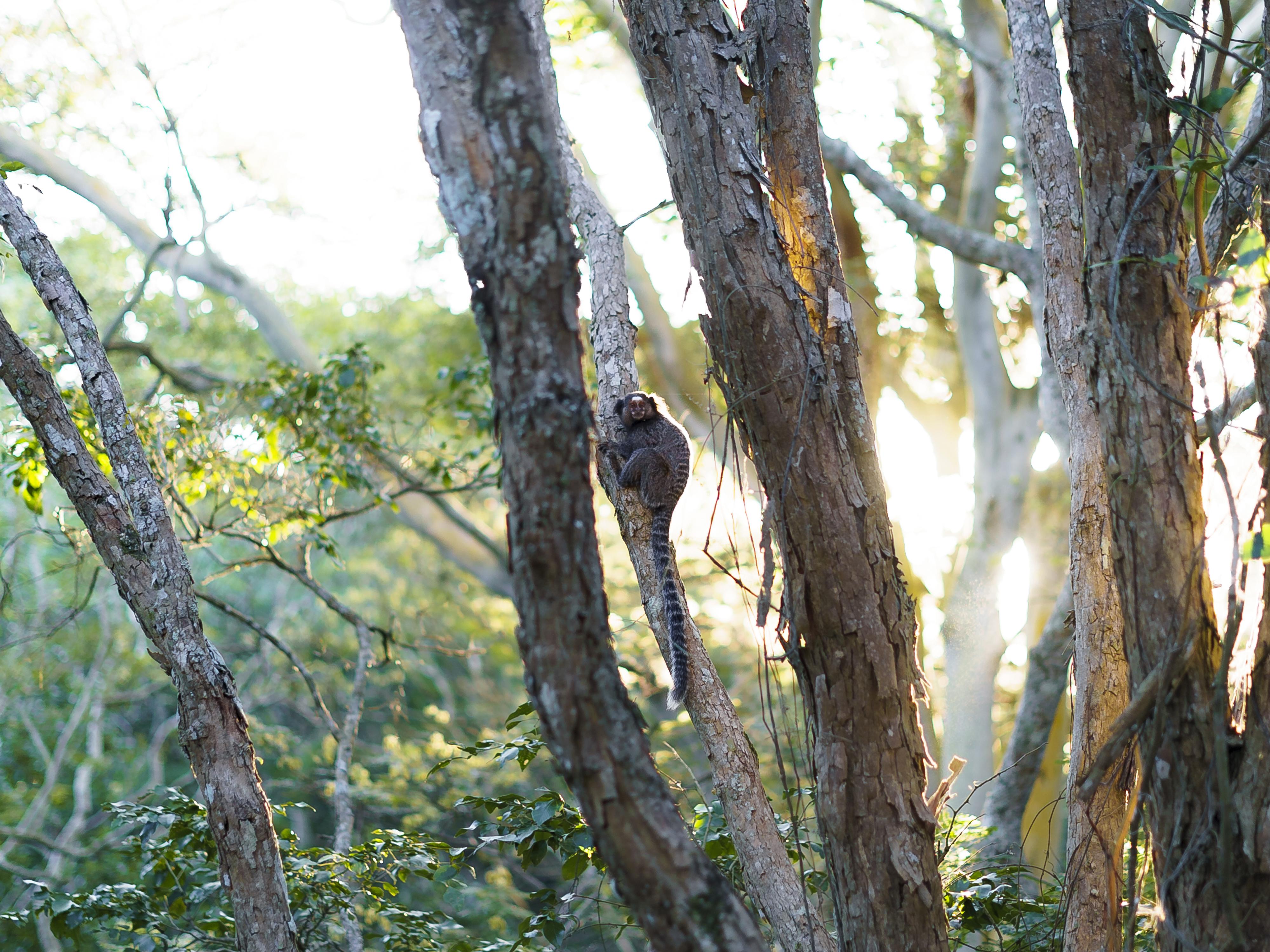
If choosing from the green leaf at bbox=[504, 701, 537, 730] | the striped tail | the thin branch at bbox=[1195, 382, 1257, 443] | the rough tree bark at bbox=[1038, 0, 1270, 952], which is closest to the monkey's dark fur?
the striped tail

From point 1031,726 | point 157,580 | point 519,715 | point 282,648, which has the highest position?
point 282,648

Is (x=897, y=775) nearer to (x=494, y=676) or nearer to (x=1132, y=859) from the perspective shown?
(x=1132, y=859)

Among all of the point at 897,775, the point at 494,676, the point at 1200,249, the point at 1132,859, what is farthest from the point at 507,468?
the point at 494,676

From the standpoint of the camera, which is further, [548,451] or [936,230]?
[936,230]

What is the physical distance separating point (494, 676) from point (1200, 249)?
48.3 ft

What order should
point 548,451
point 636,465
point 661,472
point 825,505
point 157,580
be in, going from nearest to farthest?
point 548,451 < point 825,505 < point 157,580 < point 636,465 < point 661,472

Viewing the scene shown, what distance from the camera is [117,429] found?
10.3ft

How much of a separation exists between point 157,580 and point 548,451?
6.00 feet

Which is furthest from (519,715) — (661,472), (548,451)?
(548,451)

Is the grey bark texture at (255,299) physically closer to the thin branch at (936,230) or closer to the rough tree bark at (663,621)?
the thin branch at (936,230)

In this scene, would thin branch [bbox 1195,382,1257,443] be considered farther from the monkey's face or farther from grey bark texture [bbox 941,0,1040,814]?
grey bark texture [bbox 941,0,1040,814]

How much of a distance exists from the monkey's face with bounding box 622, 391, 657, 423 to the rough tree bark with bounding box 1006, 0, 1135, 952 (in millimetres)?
1653

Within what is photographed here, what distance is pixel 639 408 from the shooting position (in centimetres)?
473

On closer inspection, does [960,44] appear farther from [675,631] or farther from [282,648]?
[282,648]
